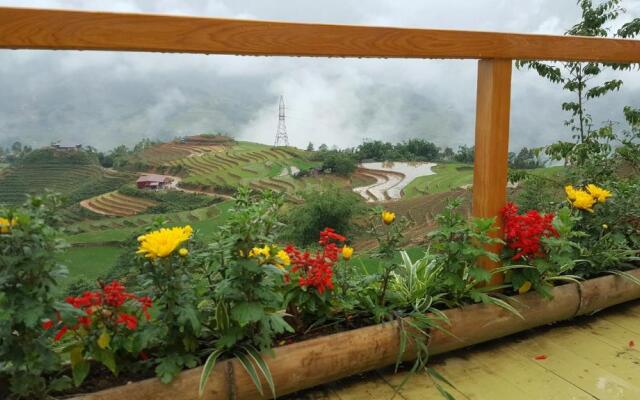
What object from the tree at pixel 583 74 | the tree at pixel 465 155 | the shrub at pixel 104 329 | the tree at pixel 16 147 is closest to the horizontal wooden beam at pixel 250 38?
the tree at pixel 16 147

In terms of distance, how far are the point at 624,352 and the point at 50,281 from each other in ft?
6.80

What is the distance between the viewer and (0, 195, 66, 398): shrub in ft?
4.48

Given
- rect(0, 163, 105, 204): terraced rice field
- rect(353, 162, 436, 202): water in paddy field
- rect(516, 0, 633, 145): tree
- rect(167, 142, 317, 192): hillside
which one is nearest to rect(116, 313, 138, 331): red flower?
rect(0, 163, 105, 204): terraced rice field

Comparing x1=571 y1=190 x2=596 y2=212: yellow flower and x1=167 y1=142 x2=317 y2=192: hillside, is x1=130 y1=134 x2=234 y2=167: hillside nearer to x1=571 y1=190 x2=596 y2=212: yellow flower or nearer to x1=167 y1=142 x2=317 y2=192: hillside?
x1=167 y1=142 x2=317 y2=192: hillside

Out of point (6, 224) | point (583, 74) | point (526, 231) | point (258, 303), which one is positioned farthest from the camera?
point (583, 74)

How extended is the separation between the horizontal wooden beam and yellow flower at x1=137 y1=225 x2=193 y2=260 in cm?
54

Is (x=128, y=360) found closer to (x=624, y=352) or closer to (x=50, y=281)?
(x=50, y=281)

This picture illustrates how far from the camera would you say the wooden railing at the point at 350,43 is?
1.48 meters

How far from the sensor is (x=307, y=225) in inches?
88.0

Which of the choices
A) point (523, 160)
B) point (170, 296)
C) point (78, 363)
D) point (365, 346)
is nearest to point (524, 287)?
point (365, 346)

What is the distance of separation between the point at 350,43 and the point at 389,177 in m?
0.80

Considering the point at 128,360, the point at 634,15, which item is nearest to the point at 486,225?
the point at 128,360

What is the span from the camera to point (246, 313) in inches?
63.7

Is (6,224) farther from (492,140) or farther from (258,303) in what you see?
(492,140)
